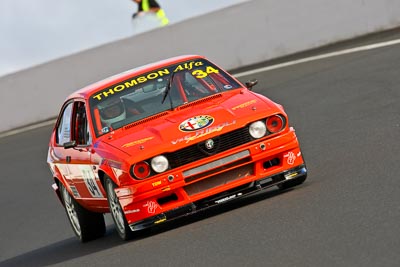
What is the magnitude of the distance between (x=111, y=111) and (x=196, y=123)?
44.6 inches

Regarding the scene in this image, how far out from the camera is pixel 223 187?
8.98 metres

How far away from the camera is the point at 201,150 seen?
29.2 feet

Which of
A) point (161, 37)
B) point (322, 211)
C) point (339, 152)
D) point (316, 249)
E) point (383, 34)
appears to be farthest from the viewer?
point (161, 37)

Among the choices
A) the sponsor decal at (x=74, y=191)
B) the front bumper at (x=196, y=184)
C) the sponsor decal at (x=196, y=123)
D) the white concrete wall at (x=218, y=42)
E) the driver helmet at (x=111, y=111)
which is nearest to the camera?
the front bumper at (x=196, y=184)

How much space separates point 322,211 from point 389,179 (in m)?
1.00

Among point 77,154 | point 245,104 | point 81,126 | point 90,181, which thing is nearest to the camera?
point 245,104

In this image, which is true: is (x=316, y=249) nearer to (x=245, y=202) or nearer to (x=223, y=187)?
(x=223, y=187)

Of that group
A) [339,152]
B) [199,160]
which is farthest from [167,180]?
[339,152]

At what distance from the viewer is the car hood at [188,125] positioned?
8923 millimetres

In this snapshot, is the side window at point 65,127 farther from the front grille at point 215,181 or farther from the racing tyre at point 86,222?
the front grille at point 215,181

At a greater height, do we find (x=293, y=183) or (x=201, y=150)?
(x=201, y=150)

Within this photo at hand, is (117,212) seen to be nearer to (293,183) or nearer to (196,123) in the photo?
(196,123)

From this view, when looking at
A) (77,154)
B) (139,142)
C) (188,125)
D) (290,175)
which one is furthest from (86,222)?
(290,175)

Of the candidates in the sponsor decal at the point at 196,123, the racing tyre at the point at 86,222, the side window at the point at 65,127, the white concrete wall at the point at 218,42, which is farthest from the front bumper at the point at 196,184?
the white concrete wall at the point at 218,42
